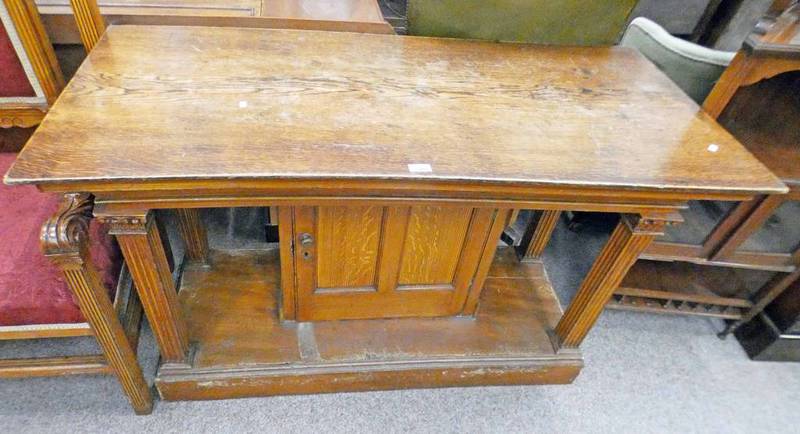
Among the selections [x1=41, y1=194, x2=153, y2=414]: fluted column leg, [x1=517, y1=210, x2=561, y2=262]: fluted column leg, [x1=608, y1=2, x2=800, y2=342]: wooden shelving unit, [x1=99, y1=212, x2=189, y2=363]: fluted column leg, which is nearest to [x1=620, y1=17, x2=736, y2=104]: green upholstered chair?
[x1=608, y1=2, x2=800, y2=342]: wooden shelving unit

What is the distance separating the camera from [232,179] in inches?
30.5

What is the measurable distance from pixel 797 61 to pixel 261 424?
1.55m

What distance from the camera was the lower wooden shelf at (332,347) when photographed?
1.27 meters

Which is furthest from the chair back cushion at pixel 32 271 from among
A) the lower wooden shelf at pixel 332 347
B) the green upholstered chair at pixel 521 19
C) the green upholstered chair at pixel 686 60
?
the green upholstered chair at pixel 686 60

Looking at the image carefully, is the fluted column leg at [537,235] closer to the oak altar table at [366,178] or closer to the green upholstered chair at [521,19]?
the oak altar table at [366,178]

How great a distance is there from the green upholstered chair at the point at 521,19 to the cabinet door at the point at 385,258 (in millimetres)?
478

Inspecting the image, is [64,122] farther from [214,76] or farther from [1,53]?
[1,53]

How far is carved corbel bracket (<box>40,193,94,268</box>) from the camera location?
83 cm

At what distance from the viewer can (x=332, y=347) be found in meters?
1.32

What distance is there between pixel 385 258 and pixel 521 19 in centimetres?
71

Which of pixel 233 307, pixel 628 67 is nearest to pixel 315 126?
pixel 233 307

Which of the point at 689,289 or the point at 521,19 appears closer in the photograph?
the point at 521,19

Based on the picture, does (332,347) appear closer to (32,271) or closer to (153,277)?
(153,277)

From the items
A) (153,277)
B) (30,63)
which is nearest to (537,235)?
(153,277)
